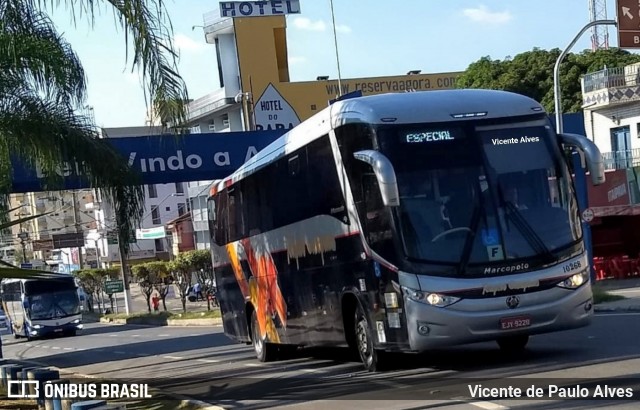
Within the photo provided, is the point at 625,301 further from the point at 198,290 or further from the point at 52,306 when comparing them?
the point at 198,290

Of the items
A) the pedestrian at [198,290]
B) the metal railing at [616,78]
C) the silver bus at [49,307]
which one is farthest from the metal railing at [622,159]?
the pedestrian at [198,290]

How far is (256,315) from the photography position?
1819cm

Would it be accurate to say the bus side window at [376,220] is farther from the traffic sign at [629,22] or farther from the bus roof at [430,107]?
the traffic sign at [629,22]

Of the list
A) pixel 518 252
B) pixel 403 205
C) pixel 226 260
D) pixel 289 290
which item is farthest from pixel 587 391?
pixel 226 260

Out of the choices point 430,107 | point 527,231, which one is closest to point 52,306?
point 430,107

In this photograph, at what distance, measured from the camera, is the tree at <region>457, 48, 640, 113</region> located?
54625mm

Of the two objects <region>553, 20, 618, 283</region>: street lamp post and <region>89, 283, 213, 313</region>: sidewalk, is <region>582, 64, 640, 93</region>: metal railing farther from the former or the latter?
<region>89, 283, 213, 313</region>: sidewalk

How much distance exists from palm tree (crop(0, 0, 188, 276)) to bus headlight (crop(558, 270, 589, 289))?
5.05 metres

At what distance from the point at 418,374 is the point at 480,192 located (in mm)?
2584

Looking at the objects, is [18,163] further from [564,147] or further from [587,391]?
[587,391]

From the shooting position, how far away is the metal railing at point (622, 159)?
132 ft

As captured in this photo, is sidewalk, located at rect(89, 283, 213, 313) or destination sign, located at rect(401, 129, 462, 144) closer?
destination sign, located at rect(401, 129, 462, 144)

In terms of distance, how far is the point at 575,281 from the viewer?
1170cm

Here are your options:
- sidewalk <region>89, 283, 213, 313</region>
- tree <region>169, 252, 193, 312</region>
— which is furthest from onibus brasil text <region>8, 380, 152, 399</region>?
sidewalk <region>89, 283, 213, 313</region>
